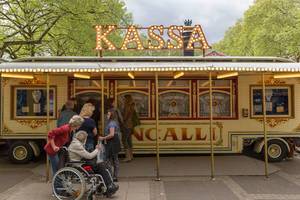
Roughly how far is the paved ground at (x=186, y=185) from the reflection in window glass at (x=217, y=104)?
188 cm

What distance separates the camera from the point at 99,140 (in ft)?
31.1

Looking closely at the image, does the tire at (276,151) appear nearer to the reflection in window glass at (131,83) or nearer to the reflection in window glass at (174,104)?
the reflection in window glass at (174,104)

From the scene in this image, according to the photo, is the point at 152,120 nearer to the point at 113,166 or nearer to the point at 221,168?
the point at 221,168

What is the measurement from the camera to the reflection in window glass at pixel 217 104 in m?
14.3

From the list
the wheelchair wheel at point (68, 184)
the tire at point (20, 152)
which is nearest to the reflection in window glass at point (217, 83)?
the tire at point (20, 152)

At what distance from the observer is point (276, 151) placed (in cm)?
1386

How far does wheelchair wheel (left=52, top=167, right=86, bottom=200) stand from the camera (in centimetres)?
836

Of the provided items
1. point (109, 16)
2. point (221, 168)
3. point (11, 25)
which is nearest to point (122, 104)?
point (221, 168)

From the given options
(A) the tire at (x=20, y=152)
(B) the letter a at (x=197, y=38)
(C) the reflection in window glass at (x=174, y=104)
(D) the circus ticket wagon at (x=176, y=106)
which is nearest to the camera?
(B) the letter a at (x=197, y=38)

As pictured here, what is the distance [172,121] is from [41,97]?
413 cm

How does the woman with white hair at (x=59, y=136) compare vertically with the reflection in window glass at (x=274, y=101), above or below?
below

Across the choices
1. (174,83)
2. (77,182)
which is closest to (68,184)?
(77,182)

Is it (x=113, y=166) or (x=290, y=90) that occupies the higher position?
(x=290, y=90)

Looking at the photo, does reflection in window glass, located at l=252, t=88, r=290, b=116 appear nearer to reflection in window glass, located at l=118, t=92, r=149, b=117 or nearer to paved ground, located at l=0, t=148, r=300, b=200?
paved ground, located at l=0, t=148, r=300, b=200
